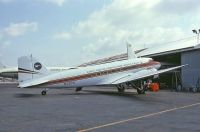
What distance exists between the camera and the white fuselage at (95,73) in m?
37.0

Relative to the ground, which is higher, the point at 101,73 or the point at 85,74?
the point at 101,73

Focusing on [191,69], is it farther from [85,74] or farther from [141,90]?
[85,74]

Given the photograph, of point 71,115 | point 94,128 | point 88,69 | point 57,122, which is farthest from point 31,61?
point 94,128

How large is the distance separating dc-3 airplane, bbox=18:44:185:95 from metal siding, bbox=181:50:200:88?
27.0ft

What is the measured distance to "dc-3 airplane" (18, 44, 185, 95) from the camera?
36.2 metres

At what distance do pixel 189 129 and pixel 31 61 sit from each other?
81.8 ft

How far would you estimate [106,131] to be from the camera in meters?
13.9

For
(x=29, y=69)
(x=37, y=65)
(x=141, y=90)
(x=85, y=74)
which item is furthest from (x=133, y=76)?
(x=29, y=69)

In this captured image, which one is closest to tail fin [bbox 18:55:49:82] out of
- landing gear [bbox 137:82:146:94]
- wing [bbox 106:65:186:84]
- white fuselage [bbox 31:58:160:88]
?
white fuselage [bbox 31:58:160:88]

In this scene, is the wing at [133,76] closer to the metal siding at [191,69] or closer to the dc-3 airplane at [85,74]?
the dc-3 airplane at [85,74]

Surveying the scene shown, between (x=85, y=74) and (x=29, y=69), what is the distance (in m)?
5.80

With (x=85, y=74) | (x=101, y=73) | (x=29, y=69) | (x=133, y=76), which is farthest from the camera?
(x=101, y=73)

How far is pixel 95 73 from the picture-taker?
39.2 m

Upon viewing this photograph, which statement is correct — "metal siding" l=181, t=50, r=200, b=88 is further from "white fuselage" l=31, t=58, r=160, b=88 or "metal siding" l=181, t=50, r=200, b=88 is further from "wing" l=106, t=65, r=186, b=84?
"wing" l=106, t=65, r=186, b=84
